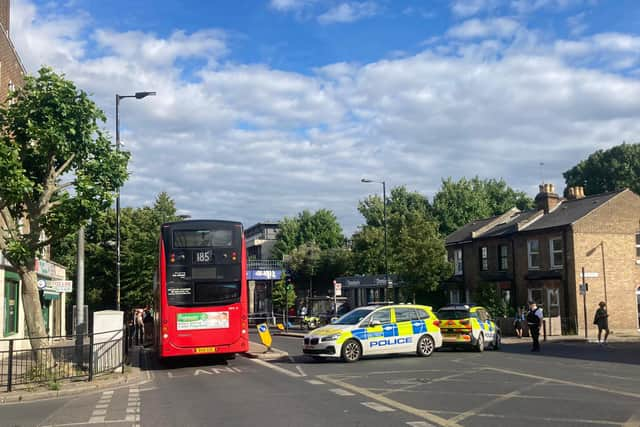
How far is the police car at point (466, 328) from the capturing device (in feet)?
74.8

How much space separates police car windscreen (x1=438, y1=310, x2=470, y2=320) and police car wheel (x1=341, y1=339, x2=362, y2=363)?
520 centimetres

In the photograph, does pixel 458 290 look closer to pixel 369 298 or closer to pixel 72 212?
pixel 369 298

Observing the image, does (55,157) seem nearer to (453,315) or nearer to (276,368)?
(276,368)

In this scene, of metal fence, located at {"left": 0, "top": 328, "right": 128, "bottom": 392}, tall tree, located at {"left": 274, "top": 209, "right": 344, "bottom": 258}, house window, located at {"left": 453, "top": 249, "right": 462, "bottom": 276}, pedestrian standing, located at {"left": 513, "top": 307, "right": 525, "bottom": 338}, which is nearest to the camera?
metal fence, located at {"left": 0, "top": 328, "right": 128, "bottom": 392}

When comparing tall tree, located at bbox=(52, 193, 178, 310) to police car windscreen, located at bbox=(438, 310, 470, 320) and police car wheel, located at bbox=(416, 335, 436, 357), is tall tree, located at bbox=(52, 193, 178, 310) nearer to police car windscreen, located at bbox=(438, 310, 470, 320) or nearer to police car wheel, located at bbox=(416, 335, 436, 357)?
police car windscreen, located at bbox=(438, 310, 470, 320)

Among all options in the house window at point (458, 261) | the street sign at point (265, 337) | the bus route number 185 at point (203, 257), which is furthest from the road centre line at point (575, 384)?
the house window at point (458, 261)

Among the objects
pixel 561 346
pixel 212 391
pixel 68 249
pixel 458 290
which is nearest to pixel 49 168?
pixel 212 391

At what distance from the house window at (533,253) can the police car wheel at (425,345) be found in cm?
1944

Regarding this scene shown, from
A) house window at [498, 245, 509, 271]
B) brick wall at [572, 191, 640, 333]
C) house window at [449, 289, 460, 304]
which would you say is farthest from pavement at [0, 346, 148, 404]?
house window at [449, 289, 460, 304]

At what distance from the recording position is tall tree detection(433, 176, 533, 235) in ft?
232

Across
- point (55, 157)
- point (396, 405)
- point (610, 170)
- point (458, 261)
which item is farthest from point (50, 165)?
point (610, 170)

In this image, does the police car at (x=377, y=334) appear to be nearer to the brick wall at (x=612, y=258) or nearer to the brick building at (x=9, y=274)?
the brick building at (x=9, y=274)

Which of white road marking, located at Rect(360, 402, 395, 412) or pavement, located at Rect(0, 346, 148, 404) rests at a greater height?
white road marking, located at Rect(360, 402, 395, 412)

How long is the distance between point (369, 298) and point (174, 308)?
41993mm
